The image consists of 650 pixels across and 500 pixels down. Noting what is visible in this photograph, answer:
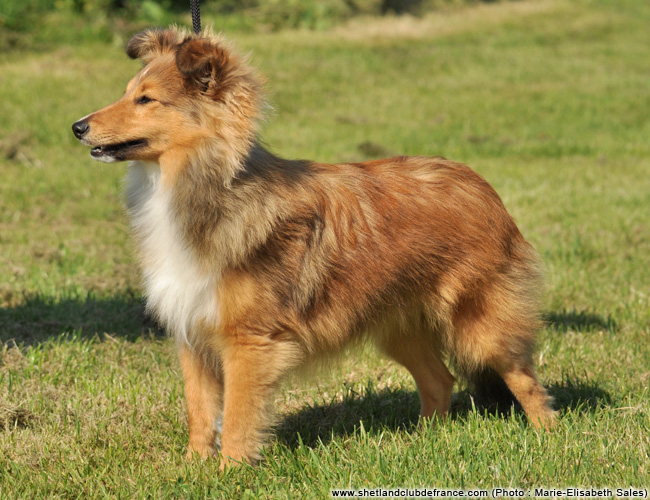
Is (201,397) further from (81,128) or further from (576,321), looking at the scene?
(576,321)

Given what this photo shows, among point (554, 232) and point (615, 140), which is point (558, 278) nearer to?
point (554, 232)

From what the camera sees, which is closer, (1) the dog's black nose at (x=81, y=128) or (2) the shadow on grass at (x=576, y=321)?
(1) the dog's black nose at (x=81, y=128)

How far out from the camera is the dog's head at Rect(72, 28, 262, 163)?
3648mm

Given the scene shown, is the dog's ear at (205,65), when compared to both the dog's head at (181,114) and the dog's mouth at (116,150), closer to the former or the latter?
the dog's head at (181,114)

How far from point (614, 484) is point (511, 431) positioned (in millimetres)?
756

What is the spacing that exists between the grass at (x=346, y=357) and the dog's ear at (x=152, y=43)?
2.06ft

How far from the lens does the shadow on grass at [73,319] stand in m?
5.68

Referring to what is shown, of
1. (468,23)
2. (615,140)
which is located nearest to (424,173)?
(615,140)

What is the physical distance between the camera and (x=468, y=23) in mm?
24781

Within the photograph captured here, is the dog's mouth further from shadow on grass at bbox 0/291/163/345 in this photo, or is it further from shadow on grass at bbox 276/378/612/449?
shadow on grass at bbox 0/291/163/345

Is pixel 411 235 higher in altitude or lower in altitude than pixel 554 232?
higher

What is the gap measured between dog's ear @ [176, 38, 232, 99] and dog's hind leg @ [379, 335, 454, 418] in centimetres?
193

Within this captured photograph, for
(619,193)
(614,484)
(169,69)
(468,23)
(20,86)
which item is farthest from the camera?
(468,23)

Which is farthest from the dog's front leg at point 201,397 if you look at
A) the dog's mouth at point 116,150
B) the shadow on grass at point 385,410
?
the dog's mouth at point 116,150
